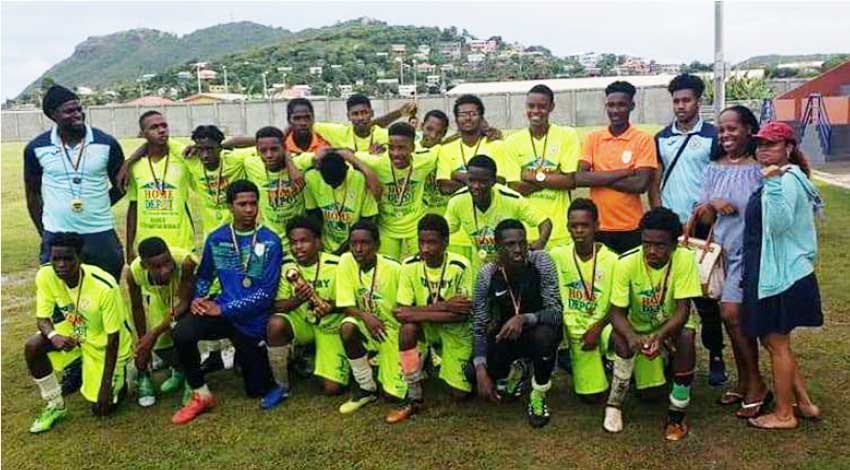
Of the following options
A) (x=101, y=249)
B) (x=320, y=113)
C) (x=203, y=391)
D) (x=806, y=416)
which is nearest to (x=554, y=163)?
(x=806, y=416)

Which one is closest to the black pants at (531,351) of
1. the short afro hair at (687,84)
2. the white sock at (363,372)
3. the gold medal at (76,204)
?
the white sock at (363,372)

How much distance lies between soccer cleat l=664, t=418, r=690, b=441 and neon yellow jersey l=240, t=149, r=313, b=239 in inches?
115

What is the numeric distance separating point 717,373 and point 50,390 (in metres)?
4.34

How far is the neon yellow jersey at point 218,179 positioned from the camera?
604 cm

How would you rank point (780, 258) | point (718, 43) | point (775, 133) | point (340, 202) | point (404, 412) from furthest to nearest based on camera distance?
point (718, 43), point (340, 202), point (404, 412), point (780, 258), point (775, 133)

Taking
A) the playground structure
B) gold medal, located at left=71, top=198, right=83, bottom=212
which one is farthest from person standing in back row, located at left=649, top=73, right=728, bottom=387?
the playground structure

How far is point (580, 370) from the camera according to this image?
5070 millimetres

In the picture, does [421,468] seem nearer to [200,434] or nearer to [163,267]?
[200,434]

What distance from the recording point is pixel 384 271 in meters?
5.30

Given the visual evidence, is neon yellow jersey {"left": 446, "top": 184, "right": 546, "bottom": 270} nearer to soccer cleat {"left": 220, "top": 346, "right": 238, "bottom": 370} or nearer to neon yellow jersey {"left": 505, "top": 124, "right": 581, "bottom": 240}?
neon yellow jersey {"left": 505, "top": 124, "right": 581, "bottom": 240}

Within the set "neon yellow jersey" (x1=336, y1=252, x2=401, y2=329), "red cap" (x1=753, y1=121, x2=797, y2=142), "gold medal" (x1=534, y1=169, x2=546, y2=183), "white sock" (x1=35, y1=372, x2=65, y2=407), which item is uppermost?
"red cap" (x1=753, y1=121, x2=797, y2=142)

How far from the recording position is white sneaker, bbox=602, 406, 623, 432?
4.66 metres

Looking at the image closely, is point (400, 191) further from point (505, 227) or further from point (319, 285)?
point (505, 227)

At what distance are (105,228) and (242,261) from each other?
1.26 meters
